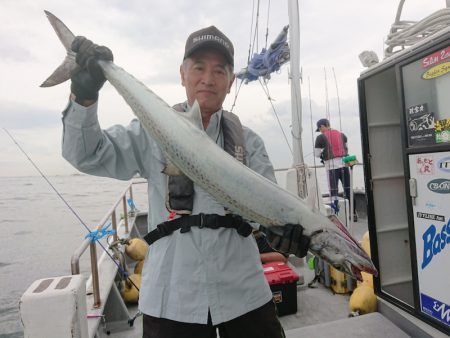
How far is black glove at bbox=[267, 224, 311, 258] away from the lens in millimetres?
1859

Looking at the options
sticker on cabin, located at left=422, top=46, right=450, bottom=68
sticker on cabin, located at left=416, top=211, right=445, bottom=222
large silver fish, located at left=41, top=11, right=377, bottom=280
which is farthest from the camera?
sticker on cabin, located at left=416, top=211, right=445, bottom=222

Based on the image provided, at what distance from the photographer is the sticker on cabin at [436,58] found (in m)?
3.03

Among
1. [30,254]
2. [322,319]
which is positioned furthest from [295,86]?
[30,254]

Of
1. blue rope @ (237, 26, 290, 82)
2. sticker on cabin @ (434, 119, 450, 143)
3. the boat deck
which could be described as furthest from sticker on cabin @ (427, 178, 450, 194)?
blue rope @ (237, 26, 290, 82)

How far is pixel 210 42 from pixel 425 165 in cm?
245

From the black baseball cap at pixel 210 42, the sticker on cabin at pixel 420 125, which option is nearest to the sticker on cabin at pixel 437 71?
the sticker on cabin at pixel 420 125

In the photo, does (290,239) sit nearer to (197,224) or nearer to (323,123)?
(197,224)

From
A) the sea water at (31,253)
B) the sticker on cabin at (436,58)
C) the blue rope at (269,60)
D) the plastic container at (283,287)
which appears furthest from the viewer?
the sea water at (31,253)

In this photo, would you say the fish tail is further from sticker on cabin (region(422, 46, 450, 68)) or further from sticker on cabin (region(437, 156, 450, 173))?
sticker on cabin (region(437, 156, 450, 173))

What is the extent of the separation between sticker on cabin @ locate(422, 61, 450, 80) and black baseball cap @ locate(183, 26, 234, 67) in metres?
2.01

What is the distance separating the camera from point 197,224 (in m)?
2.17

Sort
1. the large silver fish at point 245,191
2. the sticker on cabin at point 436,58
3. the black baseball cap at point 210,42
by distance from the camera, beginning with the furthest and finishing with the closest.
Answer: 1. the sticker on cabin at point 436,58
2. the black baseball cap at point 210,42
3. the large silver fish at point 245,191

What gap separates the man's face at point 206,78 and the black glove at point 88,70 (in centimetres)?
53

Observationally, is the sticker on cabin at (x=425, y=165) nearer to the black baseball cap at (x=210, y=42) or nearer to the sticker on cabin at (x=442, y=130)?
the sticker on cabin at (x=442, y=130)
